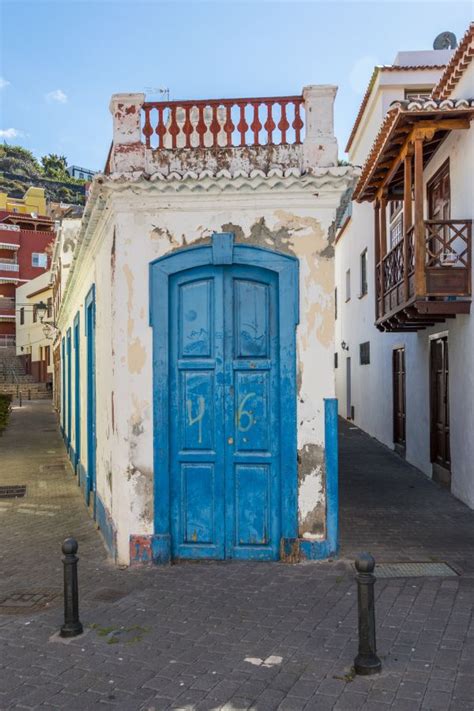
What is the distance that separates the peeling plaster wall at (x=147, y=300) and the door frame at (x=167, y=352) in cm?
7

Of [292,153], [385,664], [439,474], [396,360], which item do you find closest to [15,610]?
[385,664]

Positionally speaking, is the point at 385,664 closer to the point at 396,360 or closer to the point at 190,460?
the point at 190,460

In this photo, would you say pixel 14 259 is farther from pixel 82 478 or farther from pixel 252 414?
pixel 252 414

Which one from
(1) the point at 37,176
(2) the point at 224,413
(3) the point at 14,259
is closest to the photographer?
(2) the point at 224,413

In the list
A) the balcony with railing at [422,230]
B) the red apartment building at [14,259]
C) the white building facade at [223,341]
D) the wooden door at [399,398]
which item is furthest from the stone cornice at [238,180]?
the red apartment building at [14,259]

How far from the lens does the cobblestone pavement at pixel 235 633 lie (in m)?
4.02

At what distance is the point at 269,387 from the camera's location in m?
6.76

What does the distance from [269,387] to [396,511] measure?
3.81 metres

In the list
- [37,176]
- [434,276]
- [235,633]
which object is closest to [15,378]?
[434,276]

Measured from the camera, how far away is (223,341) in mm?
6730

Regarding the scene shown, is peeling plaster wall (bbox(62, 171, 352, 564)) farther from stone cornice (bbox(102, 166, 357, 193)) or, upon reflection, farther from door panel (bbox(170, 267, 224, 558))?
door panel (bbox(170, 267, 224, 558))

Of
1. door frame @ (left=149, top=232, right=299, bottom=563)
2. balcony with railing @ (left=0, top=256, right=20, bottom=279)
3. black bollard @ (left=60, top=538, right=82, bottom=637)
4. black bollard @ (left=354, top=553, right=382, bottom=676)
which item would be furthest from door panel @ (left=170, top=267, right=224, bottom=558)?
balcony with railing @ (left=0, top=256, right=20, bottom=279)

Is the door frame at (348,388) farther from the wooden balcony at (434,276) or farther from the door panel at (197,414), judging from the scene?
the door panel at (197,414)

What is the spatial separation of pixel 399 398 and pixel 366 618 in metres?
11.4
